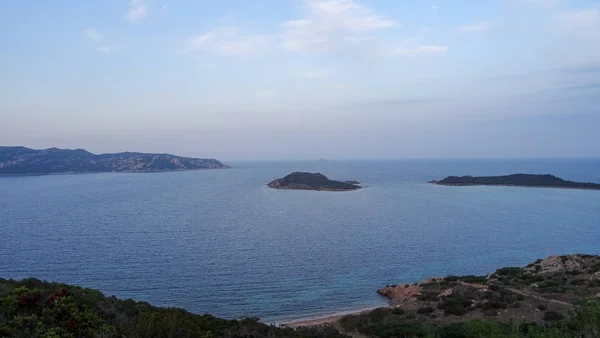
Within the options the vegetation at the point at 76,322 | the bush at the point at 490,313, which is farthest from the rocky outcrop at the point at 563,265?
the vegetation at the point at 76,322

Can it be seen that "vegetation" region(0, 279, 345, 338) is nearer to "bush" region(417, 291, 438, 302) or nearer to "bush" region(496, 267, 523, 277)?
"bush" region(417, 291, 438, 302)

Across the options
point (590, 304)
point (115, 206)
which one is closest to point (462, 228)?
point (590, 304)

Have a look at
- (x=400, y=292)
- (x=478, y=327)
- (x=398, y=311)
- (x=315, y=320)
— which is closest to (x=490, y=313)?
(x=398, y=311)

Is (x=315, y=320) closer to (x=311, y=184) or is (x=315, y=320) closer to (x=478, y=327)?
(x=478, y=327)

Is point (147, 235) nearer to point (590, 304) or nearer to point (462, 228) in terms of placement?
point (462, 228)

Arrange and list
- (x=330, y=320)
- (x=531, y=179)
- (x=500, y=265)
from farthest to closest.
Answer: (x=531, y=179), (x=500, y=265), (x=330, y=320)

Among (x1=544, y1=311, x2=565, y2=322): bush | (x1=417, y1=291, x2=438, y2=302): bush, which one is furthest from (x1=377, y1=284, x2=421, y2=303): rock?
(x1=544, y1=311, x2=565, y2=322): bush

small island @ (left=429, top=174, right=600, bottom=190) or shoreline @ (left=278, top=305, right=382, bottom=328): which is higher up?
small island @ (left=429, top=174, right=600, bottom=190)

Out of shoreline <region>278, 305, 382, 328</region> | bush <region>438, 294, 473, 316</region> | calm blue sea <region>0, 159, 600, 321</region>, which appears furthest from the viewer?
calm blue sea <region>0, 159, 600, 321</region>

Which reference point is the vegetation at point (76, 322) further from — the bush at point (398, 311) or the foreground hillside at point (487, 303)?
the bush at point (398, 311)
